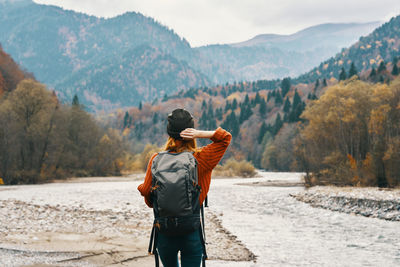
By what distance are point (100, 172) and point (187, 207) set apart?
178 ft

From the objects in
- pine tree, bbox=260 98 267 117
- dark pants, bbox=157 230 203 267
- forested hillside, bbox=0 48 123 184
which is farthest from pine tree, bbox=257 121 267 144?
dark pants, bbox=157 230 203 267

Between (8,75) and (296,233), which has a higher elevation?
(8,75)

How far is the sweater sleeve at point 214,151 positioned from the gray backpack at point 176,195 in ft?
0.50

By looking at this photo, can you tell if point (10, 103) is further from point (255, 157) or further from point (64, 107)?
point (255, 157)

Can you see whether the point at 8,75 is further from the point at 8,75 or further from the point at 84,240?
the point at 84,240

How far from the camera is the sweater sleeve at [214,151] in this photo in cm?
364

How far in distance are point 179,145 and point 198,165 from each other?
275 millimetres

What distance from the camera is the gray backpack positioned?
3391 mm

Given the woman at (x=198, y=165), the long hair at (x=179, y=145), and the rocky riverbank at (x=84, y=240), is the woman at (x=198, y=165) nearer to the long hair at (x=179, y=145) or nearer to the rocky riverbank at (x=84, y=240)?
the long hair at (x=179, y=145)

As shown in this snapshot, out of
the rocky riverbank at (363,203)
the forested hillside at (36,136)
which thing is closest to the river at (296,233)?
the rocky riverbank at (363,203)

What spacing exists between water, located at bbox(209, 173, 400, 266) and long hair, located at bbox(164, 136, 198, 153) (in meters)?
5.64

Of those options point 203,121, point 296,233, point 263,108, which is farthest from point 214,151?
point 203,121

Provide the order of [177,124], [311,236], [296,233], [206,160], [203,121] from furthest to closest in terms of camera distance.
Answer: [203,121], [296,233], [311,236], [177,124], [206,160]

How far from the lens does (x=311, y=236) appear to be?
516 inches
